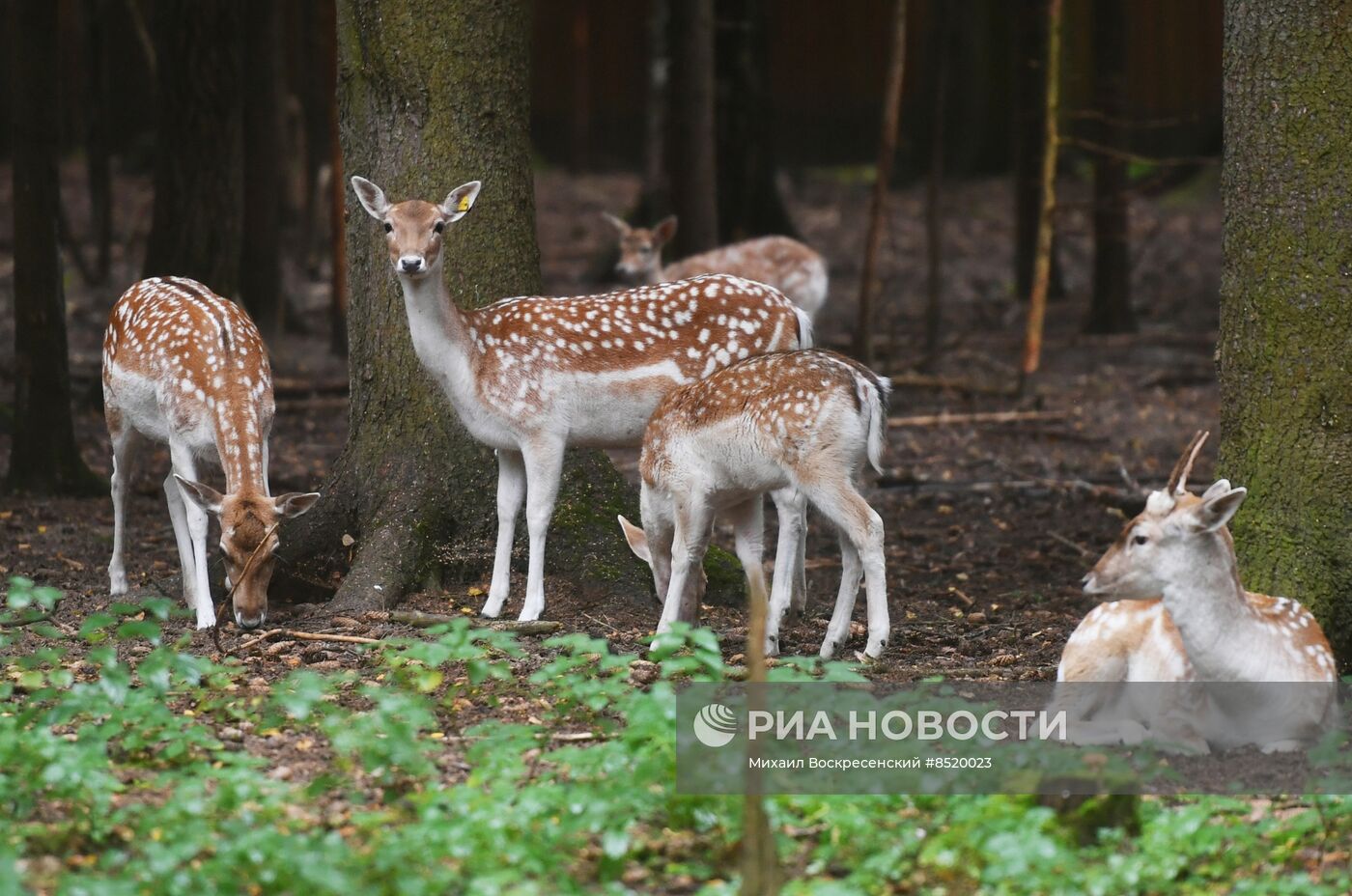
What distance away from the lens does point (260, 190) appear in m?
13.5

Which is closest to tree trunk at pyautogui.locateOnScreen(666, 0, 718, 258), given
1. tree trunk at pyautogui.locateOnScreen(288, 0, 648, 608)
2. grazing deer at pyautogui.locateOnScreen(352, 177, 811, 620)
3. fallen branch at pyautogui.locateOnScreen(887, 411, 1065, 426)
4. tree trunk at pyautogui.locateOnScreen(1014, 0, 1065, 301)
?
fallen branch at pyautogui.locateOnScreen(887, 411, 1065, 426)

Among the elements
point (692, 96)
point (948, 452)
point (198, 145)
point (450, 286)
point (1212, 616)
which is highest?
point (692, 96)

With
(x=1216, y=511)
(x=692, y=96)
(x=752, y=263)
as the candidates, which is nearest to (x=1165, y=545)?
(x=1216, y=511)

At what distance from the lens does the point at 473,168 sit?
7133 millimetres

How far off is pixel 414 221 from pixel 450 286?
71 centimetres

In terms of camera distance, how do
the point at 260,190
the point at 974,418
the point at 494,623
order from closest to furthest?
1. the point at 494,623
2. the point at 974,418
3. the point at 260,190

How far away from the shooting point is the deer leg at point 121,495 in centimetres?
733

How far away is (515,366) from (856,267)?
1274cm

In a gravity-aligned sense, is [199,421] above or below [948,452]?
above

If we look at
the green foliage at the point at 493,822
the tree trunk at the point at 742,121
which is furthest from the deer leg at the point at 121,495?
the tree trunk at the point at 742,121

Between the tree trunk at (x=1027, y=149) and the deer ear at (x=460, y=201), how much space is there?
1014 cm

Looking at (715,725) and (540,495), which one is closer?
(715,725)

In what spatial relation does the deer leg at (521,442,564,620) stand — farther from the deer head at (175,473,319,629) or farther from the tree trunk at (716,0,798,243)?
the tree trunk at (716,0,798,243)

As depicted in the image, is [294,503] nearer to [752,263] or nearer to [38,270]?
[38,270]
